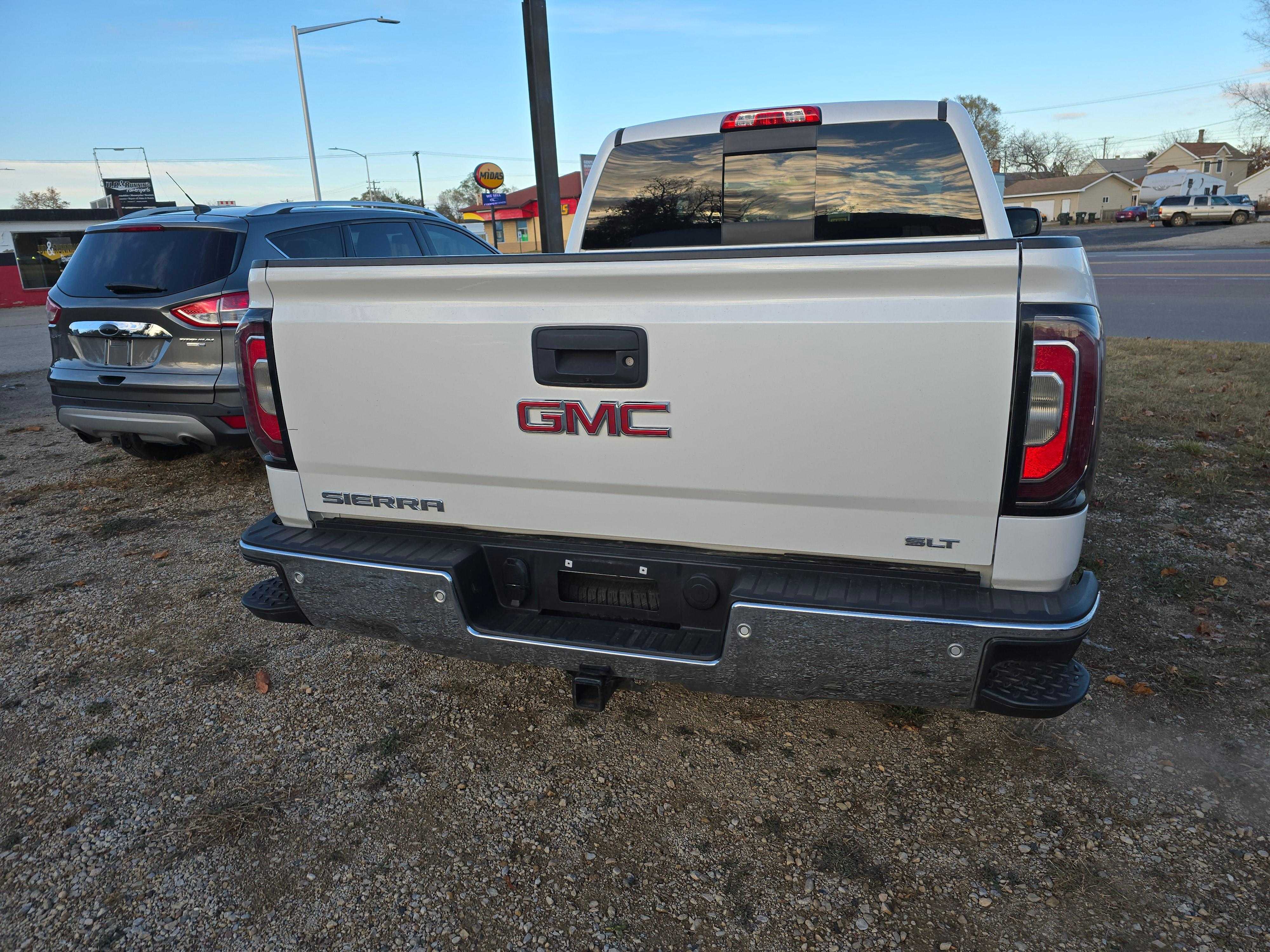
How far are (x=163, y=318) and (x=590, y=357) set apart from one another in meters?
3.94

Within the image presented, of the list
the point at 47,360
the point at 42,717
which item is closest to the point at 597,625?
the point at 42,717

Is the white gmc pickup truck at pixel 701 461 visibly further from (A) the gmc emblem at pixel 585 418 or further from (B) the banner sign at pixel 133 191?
(B) the banner sign at pixel 133 191

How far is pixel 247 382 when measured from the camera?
2613 millimetres

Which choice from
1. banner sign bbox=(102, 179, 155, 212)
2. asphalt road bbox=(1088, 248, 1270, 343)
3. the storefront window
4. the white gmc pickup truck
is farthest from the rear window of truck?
banner sign bbox=(102, 179, 155, 212)

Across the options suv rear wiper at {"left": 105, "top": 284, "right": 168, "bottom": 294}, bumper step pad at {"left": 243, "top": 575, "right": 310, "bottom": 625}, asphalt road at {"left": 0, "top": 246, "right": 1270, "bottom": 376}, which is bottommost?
asphalt road at {"left": 0, "top": 246, "right": 1270, "bottom": 376}

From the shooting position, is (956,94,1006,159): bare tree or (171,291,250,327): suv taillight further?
(956,94,1006,159): bare tree

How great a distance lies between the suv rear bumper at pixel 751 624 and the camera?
206 centimetres

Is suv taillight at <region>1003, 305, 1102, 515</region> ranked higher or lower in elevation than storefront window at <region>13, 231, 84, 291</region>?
higher

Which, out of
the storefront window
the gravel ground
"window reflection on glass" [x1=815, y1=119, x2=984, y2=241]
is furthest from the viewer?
the storefront window

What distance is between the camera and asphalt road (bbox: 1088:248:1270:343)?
424 inches

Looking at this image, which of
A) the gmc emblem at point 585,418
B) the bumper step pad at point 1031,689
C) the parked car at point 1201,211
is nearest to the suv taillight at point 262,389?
the gmc emblem at point 585,418

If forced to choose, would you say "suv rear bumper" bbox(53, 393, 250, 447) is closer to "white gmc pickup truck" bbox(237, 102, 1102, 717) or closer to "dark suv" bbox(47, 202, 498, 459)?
"dark suv" bbox(47, 202, 498, 459)

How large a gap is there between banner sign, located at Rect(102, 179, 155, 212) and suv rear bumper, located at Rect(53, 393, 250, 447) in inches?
1752

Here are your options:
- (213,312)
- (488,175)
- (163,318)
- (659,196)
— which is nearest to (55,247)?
(488,175)
